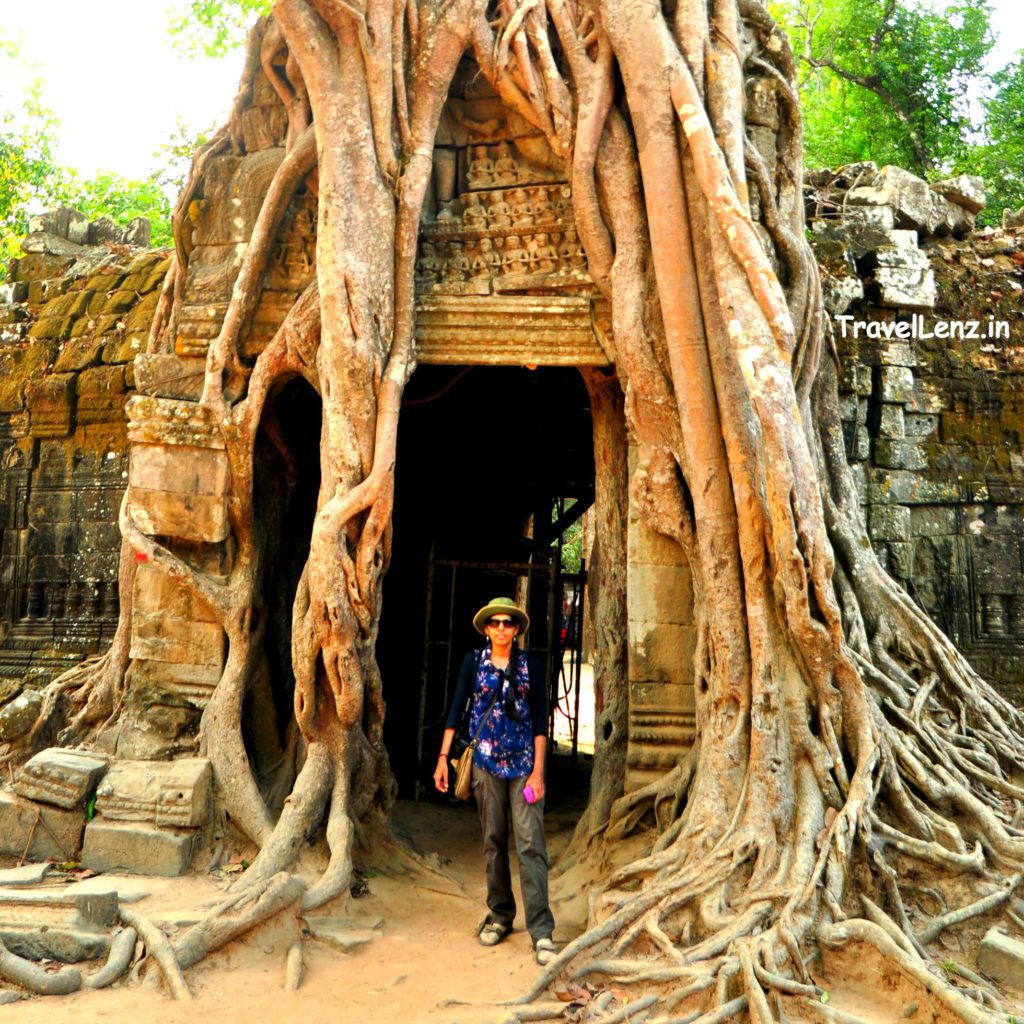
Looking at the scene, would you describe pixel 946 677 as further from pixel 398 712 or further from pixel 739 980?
pixel 398 712

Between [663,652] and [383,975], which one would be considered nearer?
[383,975]

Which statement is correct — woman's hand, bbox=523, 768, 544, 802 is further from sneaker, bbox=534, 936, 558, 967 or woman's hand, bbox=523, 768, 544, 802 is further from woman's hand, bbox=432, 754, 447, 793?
sneaker, bbox=534, 936, 558, 967

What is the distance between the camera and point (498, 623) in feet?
12.1

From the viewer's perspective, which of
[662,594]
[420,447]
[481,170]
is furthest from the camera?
[420,447]

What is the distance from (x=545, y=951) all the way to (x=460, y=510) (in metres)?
4.07

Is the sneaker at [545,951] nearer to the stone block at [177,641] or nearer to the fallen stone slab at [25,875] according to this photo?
the fallen stone slab at [25,875]

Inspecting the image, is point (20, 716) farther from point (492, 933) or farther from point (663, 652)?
point (663, 652)

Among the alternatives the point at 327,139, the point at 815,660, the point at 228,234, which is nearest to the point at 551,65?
the point at 327,139

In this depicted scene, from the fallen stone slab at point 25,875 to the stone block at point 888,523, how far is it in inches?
180

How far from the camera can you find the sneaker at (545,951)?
3.30 meters

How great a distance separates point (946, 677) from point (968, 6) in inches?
341

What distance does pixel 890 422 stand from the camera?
5840 mm

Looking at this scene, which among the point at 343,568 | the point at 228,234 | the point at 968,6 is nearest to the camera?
the point at 343,568

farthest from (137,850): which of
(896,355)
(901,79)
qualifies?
(901,79)
